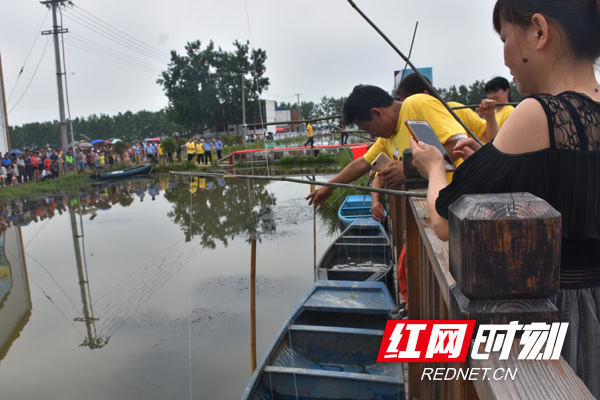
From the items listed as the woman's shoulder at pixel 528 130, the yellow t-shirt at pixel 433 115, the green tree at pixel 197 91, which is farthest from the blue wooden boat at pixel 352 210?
the green tree at pixel 197 91

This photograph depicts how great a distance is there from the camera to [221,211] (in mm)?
15484

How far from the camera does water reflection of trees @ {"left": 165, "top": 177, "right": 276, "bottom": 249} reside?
40.8ft

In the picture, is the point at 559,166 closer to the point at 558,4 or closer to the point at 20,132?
the point at 558,4

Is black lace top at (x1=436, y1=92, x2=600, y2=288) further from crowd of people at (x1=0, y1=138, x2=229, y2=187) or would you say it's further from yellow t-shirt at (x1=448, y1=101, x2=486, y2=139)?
crowd of people at (x1=0, y1=138, x2=229, y2=187)

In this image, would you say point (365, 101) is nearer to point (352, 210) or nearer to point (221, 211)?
point (352, 210)

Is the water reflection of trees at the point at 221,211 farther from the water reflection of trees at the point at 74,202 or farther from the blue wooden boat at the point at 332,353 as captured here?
the blue wooden boat at the point at 332,353

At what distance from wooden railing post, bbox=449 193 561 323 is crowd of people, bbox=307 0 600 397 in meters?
0.30

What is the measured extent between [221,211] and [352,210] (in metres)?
6.02

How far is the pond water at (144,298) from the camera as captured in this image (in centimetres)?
547

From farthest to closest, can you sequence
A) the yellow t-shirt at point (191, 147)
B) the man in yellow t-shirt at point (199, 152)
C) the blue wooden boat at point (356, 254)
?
the man in yellow t-shirt at point (199, 152) < the yellow t-shirt at point (191, 147) < the blue wooden boat at point (356, 254)

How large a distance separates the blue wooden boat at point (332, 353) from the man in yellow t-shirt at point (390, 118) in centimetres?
141

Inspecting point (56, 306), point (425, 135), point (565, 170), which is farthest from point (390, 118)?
point (56, 306)

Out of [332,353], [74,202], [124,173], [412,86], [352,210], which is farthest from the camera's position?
[124,173]

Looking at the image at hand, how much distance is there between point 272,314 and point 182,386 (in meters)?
1.98
